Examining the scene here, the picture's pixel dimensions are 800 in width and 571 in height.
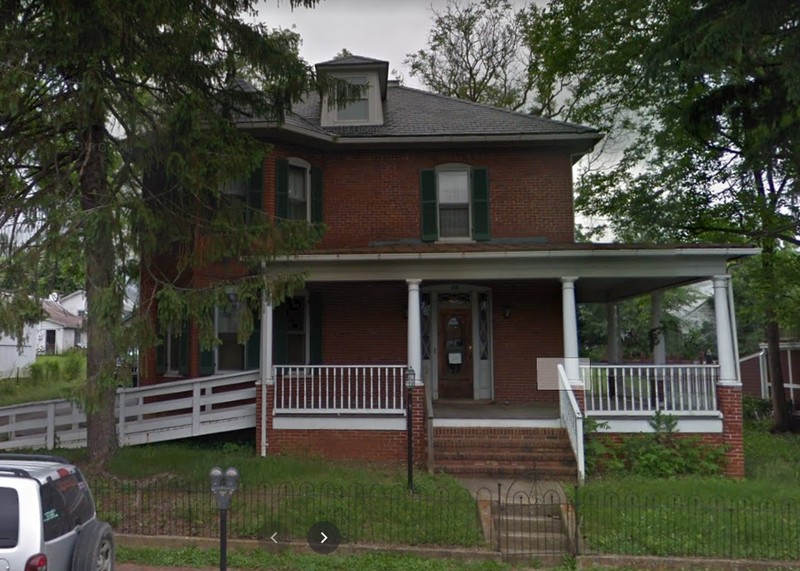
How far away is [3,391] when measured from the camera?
23516 mm

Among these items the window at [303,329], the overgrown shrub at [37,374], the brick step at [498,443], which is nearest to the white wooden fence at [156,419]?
the window at [303,329]

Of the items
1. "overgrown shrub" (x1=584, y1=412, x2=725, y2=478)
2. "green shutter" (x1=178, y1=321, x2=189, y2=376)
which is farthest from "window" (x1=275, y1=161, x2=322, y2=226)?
"overgrown shrub" (x1=584, y1=412, x2=725, y2=478)

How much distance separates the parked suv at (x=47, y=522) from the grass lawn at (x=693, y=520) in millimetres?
5090

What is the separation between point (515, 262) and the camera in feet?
37.1

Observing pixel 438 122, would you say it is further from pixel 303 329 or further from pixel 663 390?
pixel 663 390

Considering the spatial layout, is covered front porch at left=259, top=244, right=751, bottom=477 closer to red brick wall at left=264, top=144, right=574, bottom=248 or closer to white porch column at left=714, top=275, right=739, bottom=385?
white porch column at left=714, top=275, right=739, bottom=385

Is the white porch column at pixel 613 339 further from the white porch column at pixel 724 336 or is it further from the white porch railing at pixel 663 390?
the white porch column at pixel 724 336

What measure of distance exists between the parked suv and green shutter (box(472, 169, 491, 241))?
9.93 metres

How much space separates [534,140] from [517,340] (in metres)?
4.54

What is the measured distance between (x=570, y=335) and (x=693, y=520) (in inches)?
169

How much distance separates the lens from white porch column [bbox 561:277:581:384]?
1088 cm

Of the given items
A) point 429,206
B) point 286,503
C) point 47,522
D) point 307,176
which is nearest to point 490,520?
point 286,503

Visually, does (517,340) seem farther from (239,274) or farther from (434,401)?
(239,274)

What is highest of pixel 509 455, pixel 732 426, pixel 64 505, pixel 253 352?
pixel 253 352
